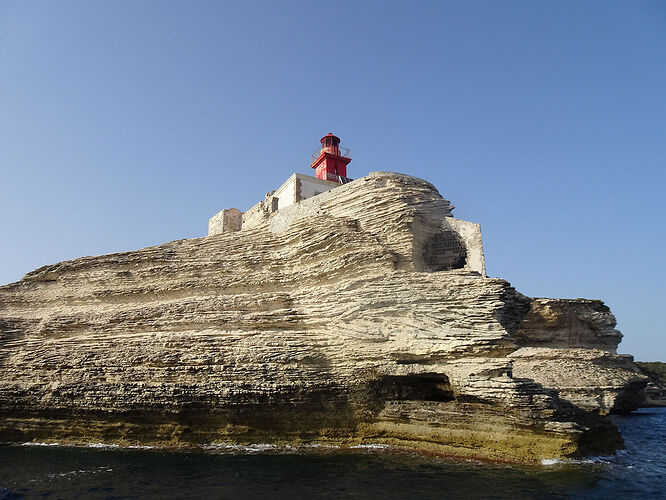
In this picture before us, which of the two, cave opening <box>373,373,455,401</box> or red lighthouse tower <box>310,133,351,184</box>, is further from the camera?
red lighthouse tower <box>310,133,351,184</box>

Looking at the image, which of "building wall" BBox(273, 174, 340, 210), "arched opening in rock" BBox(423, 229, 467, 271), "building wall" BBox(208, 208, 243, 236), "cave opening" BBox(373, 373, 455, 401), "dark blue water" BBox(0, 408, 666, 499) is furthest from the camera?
"building wall" BBox(208, 208, 243, 236)

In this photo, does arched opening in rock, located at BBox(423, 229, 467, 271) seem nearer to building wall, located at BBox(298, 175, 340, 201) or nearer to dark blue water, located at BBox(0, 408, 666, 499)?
dark blue water, located at BBox(0, 408, 666, 499)

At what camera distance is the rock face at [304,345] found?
14.1 meters

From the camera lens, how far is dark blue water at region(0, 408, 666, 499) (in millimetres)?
10727

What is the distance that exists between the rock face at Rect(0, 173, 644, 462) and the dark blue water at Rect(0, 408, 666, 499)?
45.9 inches

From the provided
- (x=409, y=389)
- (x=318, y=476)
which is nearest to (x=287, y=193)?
(x=409, y=389)

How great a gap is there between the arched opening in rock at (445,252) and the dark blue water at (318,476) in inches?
299

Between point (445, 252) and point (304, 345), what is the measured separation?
7.01m

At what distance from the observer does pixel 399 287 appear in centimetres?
1586

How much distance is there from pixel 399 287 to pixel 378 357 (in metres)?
2.58

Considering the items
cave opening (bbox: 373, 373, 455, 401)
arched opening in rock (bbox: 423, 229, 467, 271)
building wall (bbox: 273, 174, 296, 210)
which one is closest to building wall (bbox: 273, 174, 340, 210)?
building wall (bbox: 273, 174, 296, 210)

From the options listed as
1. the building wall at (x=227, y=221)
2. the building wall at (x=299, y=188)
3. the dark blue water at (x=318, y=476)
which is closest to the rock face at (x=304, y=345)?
the dark blue water at (x=318, y=476)

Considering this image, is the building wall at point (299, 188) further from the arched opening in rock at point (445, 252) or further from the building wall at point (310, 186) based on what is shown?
the arched opening in rock at point (445, 252)

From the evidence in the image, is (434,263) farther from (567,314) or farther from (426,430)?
(567,314)
